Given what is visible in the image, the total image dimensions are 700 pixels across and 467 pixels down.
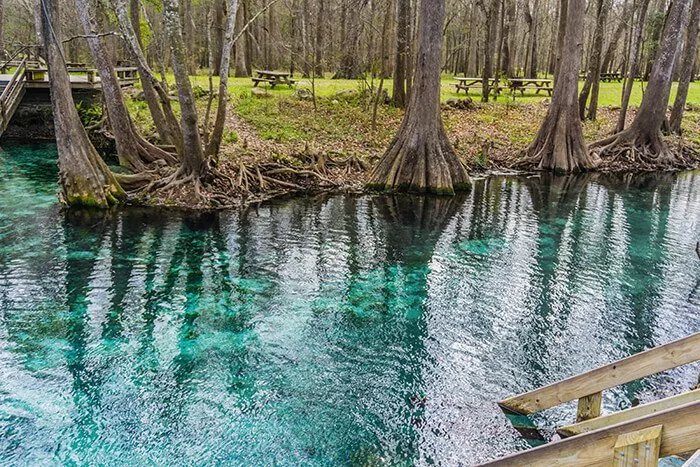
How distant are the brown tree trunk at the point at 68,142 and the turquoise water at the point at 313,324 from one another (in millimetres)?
760

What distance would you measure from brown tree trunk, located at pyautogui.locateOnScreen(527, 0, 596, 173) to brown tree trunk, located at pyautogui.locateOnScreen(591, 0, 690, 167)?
7.22 feet

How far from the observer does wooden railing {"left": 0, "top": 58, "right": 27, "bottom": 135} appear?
66.6 feet

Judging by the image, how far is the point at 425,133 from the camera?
17.1 meters

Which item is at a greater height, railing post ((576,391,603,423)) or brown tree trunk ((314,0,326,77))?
brown tree trunk ((314,0,326,77))

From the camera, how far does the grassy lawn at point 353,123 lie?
866 inches

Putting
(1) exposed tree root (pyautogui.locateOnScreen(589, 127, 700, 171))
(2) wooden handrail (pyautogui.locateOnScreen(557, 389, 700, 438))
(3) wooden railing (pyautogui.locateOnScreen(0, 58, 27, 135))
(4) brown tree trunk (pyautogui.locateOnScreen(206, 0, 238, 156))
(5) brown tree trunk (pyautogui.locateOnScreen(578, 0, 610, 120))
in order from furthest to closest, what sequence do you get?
(5) brown tree trunk (pyautogui.locateOnScreen(578, 0, 610, 120))
(1) exposed tree root (pyautogui.locateOnScreen(589, 127, 700, 171))
(3) wooden railing (pyautogui.locateOnScreen(0, 58, 27, 135))
(4) brown tree trunk (pyautogui.locateOnScreen(206, 0, 238, 156))
(2) wooden handrail (pyautogui.locateOnScreen(557, 389, 700, 438))

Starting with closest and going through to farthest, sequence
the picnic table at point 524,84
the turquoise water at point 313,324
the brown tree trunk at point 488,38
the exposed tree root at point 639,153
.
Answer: the turquoise water at point 313,324
the exposed tree root at point 639,153
the brown tree trunk at point 488,38
the picnic table at point 524,84

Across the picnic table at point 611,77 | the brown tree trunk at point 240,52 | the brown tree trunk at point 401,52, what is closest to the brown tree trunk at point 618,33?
the brown tree trunk at point 401,52

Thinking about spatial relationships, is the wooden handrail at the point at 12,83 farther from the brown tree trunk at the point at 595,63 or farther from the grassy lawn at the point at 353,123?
the brown tree trunk at the point at 595,63

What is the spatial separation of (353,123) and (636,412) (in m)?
21.8

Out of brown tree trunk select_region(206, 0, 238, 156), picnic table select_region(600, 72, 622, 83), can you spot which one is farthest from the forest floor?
picnic table select_region(600, 72, 622, 83)

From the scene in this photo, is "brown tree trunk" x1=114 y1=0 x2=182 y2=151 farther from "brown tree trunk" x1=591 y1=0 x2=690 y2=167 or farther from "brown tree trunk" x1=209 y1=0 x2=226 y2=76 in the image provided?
"brown tree trunk" x1=591 y1=0 x2=690 y2=167

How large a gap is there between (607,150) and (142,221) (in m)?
18.7

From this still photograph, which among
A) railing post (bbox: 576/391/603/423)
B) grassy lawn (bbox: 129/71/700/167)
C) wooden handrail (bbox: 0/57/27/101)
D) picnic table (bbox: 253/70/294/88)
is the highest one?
picnic table (bbox: 253/70/294/88)
